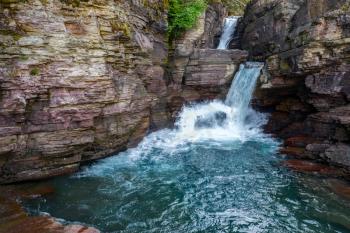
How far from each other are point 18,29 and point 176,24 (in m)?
9.22

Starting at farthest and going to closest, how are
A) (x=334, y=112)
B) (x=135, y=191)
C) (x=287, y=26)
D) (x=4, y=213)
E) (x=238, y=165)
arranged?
(x=287, y=26) < (x=334, y=112) < (x=238, y=165) < (x=135, y=191) < (x=4, y=213)

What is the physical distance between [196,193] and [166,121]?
25.0 ft

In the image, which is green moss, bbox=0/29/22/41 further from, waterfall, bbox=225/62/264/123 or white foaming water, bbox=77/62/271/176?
waterfall, bbox=225/62/264/123

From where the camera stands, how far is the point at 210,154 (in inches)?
587

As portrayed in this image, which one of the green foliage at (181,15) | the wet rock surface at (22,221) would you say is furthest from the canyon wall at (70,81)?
the green foliage at (181,15)

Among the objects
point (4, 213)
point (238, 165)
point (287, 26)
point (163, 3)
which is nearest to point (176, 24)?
point (163, 3)

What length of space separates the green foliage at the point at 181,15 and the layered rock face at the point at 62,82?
3935mm

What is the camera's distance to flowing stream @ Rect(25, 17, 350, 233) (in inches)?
373

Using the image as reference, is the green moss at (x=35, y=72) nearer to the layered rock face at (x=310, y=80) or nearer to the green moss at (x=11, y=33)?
the green moss at (x=11, y=33)

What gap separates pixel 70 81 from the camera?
11562 millimetres

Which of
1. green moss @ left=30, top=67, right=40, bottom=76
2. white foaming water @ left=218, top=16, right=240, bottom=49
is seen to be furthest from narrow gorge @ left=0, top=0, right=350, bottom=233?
white foaming water @ left=218, top=16, right=240, bottom=49

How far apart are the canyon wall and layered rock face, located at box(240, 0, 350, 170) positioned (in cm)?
672

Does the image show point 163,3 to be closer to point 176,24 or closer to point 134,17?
point 176,24

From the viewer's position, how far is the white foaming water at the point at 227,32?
23.8 m
